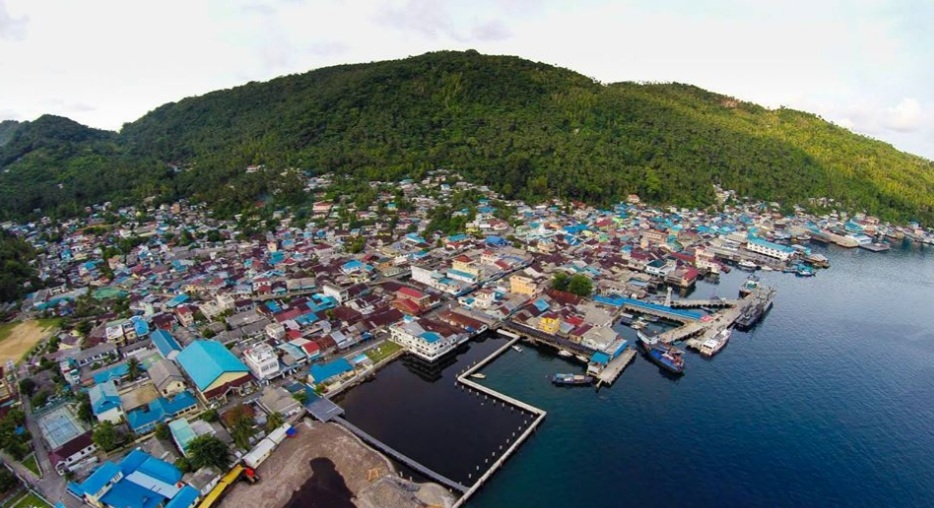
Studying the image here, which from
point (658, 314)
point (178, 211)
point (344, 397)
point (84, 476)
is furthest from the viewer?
point (178, 211)

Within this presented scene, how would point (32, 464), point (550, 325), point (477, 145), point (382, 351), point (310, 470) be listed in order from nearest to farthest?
point (310, 470) < point (32, 464) < point (382, 351) < point (550, 325) < point (477, 145)

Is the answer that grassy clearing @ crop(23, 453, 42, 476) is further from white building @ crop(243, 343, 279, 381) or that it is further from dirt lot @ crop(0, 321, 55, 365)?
dirt lot @ crop(0, 321, 55, 365)

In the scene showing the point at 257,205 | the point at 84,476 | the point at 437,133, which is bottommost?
the point at 84,476

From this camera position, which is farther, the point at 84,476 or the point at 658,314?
the point at 658,314

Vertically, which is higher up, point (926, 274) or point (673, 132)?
point (673, 132)

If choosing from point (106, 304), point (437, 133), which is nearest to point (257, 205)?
point (106, 304)

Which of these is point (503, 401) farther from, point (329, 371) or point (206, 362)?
point (206, 362)

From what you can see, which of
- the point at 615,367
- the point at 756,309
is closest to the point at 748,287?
the point at 756,309

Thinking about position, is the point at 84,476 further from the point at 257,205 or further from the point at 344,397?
the point at 257,205
